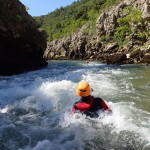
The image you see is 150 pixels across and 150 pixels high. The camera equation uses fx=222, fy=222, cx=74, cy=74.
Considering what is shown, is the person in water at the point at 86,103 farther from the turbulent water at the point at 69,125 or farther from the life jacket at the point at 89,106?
the turbulent water at the point at 69,125

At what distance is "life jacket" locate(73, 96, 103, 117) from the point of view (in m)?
5.25

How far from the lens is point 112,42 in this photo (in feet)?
155

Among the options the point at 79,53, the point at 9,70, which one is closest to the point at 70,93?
the point at 9,70

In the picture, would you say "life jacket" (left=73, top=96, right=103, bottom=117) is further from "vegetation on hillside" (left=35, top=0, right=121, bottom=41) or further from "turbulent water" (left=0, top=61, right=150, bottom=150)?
"vegetation on hillside" (left=35, top=0, right=121, bottom=41)

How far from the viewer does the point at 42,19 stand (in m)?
137

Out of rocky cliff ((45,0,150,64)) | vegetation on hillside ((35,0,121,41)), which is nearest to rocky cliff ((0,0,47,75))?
vegetation on hillside ((35,0,121,41))

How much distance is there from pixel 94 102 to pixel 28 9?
2110cm

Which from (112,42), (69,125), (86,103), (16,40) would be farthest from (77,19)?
(86,103)

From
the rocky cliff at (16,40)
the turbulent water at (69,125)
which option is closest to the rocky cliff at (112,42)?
the rocky cliff at (16,40)

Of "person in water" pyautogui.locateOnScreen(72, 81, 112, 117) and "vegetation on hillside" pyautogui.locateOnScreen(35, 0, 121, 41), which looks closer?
"person in water" pyautogui.locateOnScreen(72, 81, 112, 117)

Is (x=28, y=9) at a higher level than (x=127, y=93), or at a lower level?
higher

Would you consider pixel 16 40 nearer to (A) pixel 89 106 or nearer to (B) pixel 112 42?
(A) pixel 89 106

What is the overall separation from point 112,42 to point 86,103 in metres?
43.4

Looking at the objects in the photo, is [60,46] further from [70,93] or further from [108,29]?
[70,93]
